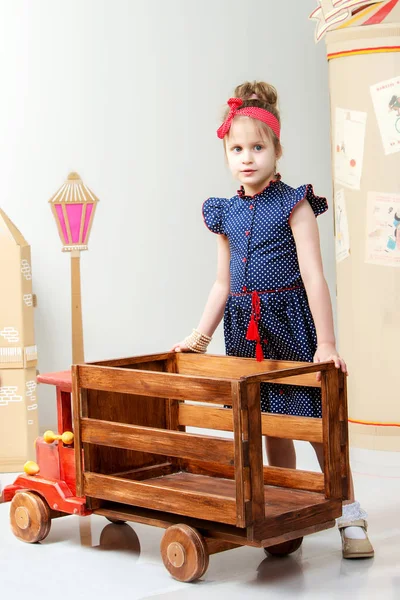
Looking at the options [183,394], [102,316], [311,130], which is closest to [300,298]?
[183,394]

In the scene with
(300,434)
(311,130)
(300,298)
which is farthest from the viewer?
(311,130)

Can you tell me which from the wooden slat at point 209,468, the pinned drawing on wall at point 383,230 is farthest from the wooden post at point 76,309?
the pinned drawing on wall at point 383,230

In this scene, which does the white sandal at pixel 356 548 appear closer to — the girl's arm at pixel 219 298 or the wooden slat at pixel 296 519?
the wooden slat at pixel 296 519

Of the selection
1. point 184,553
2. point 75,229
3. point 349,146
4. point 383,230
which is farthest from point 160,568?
point 349,146

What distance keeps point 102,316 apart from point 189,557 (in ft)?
5.47

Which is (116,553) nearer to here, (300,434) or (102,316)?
(300,434)

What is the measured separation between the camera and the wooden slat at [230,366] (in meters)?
2.16

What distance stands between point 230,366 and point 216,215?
366 millimetres

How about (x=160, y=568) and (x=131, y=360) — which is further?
(x=131, y=360)

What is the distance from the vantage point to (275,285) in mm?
2246

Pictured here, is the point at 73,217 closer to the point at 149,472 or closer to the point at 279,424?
the point at 149,472

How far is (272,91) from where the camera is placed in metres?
2.32

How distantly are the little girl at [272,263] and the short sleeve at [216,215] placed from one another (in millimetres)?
30

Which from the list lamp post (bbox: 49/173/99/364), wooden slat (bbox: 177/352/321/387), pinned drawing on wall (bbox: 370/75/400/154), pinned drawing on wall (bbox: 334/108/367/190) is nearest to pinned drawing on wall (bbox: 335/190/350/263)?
pinned drawing on wall (bbox: 334/108/367/190)
